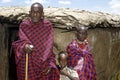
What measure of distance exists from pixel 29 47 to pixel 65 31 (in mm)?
1540

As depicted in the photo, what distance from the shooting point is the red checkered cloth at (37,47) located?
539cm

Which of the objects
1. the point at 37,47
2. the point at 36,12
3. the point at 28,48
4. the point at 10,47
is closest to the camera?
the point at 28,48

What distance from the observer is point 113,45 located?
26.4 ft

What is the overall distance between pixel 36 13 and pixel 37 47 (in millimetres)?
553

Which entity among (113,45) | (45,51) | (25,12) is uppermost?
(25,12)

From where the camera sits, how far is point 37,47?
17.7ft

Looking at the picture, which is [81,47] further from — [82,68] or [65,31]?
[65,31]

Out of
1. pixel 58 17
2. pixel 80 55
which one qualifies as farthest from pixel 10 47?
pixel 80 55

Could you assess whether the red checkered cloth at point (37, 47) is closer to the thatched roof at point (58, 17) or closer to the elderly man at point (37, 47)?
the elderly man at point (37, 47)

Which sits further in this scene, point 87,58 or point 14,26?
point 14,26

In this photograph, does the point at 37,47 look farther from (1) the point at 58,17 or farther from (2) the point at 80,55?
(1) the point at 58,17

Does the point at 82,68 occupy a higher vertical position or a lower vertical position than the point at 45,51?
lower

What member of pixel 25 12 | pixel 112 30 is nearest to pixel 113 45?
pixel 112 30

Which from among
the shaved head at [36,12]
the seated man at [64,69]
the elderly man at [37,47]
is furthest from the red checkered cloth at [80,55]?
the shaved head at [36,12]
